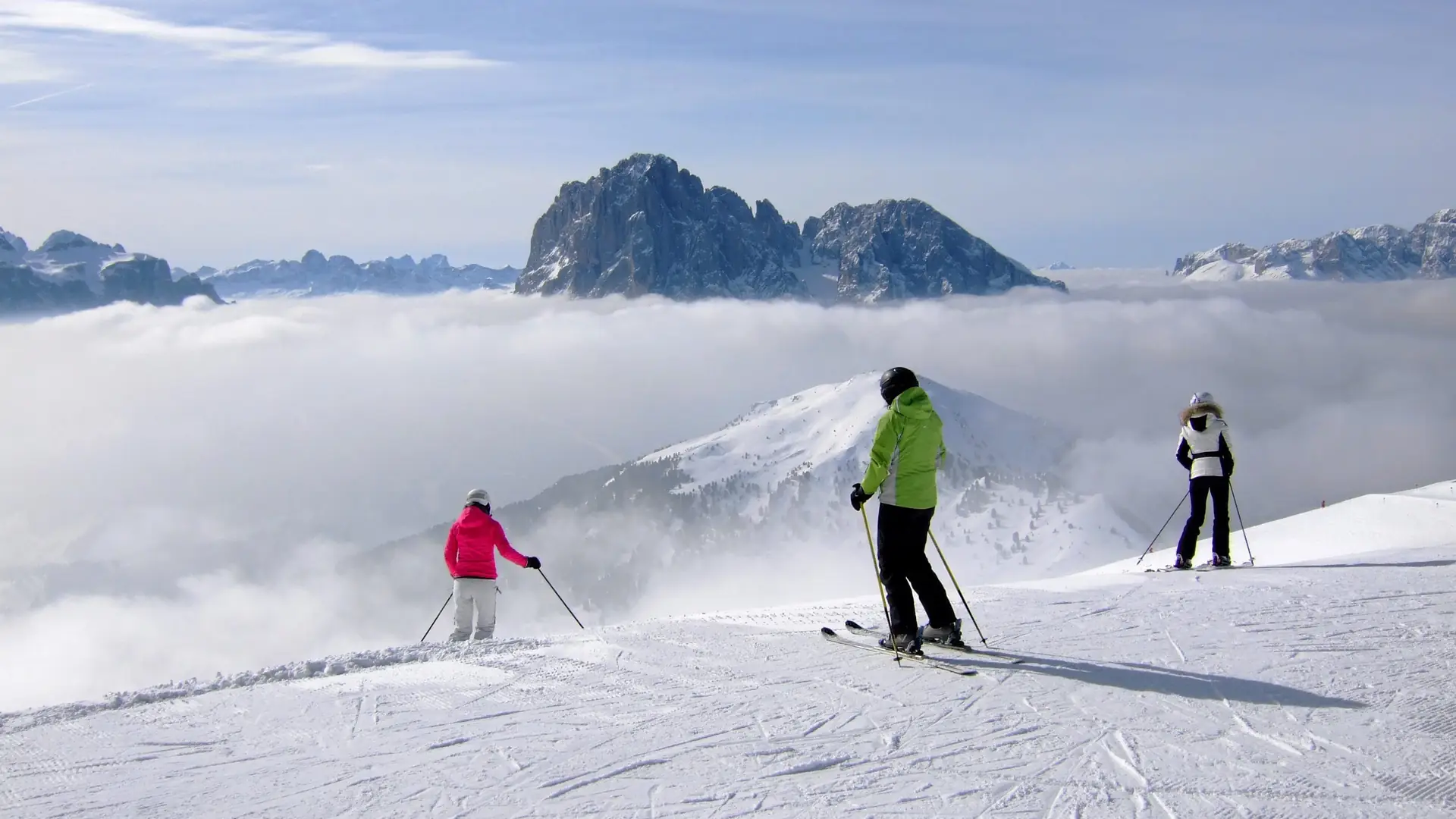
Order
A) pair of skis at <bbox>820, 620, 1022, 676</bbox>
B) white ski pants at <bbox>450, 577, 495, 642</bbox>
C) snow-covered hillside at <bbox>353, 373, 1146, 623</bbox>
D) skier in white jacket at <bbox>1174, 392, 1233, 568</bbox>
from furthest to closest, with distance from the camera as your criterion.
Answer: snow-covered hillside at <bbox>353, 373, 1146, 623</bbox>, skier in white jacket at <bbox>1174, 392, 1233, 568</bbox>, white ski pants at <bbox>450, 577, 495, 642</bbox>, pair of skis at <bbox>820, 620, 1022, 676</bbox>

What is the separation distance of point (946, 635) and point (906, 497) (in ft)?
4.65

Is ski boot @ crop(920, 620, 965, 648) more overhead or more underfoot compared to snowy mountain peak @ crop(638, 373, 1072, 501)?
more overhead

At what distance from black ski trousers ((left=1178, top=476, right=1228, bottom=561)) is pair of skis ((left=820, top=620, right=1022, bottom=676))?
602 cm

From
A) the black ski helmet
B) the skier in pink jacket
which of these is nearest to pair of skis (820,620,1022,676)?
the black ski helmet

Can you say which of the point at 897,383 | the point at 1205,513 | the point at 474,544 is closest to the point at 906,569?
the point at 897,383

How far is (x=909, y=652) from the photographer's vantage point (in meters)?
8.23

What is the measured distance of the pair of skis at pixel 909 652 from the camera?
309 inches

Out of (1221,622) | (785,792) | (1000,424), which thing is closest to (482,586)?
(785,792)

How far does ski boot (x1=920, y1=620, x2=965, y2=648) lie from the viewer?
330 inches

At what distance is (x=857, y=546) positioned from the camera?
160 metres

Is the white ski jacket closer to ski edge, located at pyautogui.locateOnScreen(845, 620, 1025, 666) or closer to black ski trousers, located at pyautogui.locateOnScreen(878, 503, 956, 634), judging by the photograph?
ski edge, located at pyautogui.locateOnScreen(845, 620, 1025, 666)

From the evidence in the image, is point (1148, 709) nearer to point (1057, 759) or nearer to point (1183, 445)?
point (1057, 759)

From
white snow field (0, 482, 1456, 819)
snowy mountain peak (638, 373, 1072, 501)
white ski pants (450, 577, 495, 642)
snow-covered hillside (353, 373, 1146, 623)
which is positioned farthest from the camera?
snowy mountain peak (638, 373, 1072, 501)

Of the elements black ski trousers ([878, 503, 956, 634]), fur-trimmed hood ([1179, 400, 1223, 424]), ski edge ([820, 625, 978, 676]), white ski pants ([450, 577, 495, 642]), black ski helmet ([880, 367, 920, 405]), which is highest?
black ski helmet ([880, 367, 920, 405])
